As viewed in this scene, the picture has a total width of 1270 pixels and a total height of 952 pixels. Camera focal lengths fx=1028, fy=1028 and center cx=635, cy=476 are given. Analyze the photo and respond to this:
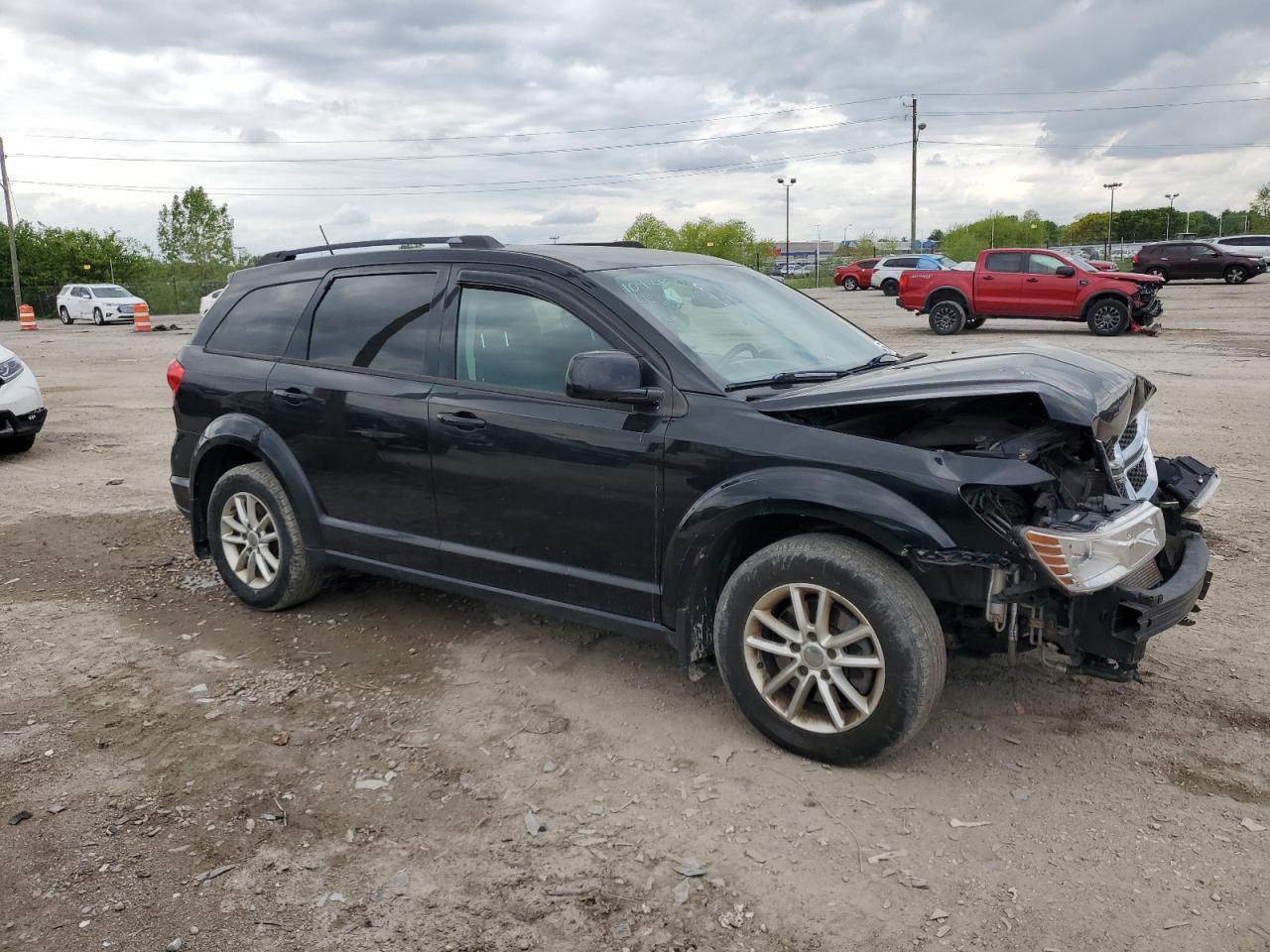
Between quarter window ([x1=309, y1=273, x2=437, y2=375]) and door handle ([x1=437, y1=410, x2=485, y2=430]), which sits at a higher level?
quarter window ([x1=309, y1=273, x2=437, y2=375])

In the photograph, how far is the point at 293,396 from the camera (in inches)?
194

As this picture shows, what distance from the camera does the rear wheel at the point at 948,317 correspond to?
2144cm

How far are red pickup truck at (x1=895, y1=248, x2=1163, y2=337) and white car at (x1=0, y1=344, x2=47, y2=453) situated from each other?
56.1 feet

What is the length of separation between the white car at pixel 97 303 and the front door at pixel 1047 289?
3061 cm

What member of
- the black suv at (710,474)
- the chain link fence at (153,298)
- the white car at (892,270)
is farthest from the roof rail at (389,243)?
the chain link fence at (153,298)

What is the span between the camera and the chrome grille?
3.76 metres

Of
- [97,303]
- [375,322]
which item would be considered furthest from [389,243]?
[97,303]

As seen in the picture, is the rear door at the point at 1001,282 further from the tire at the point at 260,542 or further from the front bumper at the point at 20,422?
the tire at the point at 260,542

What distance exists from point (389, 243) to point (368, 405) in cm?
95

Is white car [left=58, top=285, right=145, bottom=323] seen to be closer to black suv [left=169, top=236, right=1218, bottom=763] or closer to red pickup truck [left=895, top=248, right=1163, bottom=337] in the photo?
red pickup truck [left=895, top=248, right=1163, bottom=337]

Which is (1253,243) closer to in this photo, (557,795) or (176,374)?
(176,374)

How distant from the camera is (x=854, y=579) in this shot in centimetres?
334

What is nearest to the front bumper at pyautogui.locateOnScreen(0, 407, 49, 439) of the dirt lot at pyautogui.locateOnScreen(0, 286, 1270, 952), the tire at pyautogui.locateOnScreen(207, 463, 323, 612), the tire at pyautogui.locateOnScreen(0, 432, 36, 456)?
the tire at pyautogui.locateOnScreen(0, 432, 36, 456)

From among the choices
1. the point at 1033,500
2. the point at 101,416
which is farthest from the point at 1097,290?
the point at 1033,500
